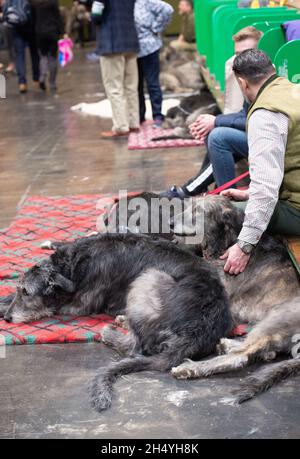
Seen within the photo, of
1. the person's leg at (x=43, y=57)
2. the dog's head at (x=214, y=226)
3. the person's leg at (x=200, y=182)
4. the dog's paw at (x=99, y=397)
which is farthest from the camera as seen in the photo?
the person's leg at (x=43, y=57)

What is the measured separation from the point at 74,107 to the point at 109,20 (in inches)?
129

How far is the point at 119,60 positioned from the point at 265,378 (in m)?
6.85

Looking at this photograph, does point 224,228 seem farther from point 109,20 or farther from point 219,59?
point 109,20

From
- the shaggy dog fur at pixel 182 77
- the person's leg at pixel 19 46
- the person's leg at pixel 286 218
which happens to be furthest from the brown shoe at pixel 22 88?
the person's leg at pixel 286 218

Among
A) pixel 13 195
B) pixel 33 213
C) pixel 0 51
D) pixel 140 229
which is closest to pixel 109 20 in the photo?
pixel 13 195

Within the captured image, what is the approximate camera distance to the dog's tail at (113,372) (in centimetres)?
341

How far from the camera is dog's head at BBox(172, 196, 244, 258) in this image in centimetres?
445

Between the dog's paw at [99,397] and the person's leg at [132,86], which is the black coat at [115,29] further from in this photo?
the dog's paw at [99,397]

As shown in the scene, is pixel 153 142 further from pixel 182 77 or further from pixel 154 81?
pixel 182 77

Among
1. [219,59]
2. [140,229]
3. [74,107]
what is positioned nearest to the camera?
Answer: [140,229]

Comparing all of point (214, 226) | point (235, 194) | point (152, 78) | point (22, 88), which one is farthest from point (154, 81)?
point (214, 226)

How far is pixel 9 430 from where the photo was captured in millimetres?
3205

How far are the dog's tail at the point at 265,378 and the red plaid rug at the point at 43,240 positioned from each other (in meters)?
0.54

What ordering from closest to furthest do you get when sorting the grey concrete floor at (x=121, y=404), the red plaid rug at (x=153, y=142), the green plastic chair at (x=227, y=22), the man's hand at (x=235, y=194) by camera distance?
the grey concrete floor at (x=121, y=404) < the man's hand at (x=235, y=194) < the green plastic chair at (x=227, y=22) < the red plaid rug at (x=153, y=142)
